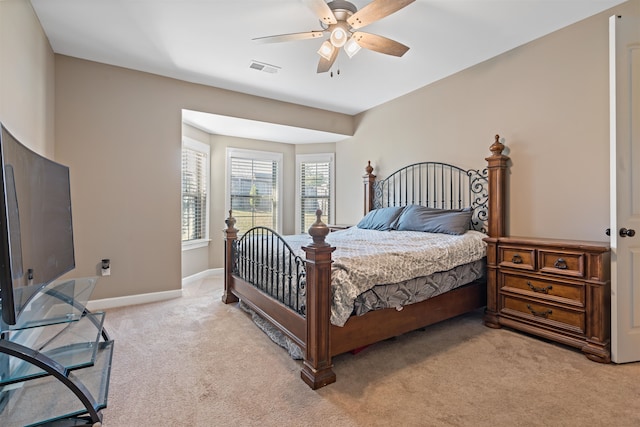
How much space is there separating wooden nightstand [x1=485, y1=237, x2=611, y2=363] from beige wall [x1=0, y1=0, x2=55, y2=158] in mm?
3960

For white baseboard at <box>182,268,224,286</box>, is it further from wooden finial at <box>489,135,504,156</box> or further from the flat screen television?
wooden finial at <box>489,135,504,156</box>

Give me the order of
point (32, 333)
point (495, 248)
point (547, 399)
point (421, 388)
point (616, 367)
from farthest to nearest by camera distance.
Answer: point (495, 248) < point (32, 333) < point (616, 367) < point (421, 388) < point (547, 399)

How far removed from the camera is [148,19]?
259 centimetres

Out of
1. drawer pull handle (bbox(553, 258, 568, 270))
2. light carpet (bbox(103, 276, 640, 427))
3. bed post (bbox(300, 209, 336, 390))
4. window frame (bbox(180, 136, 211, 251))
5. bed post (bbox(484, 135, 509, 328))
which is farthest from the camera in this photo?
window frame (bbox(180, 136, 211, 251))

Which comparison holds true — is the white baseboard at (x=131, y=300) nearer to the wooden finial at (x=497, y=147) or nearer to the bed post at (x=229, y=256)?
the bed post at (x=229, y=256)

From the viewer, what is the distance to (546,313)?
2484 millimetres

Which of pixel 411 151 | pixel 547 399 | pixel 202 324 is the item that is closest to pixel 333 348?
pixel 547 399

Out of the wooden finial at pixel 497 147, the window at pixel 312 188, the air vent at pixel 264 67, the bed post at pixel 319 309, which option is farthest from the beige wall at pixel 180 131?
the bed post at pixel 319 309

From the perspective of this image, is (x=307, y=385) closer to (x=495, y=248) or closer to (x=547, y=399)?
(x=547, y=399)

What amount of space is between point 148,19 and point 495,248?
3.72m

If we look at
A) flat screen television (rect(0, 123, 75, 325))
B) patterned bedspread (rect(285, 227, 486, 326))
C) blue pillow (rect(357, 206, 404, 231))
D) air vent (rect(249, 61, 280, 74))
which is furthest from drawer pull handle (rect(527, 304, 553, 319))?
air vent (rect(249, 61, 280, 74))

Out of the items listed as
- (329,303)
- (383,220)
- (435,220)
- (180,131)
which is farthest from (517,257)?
(180,131)

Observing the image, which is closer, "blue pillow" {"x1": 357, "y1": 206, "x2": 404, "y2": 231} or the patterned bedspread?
the patterned bedspread

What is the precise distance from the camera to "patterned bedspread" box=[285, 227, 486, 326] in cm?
193
